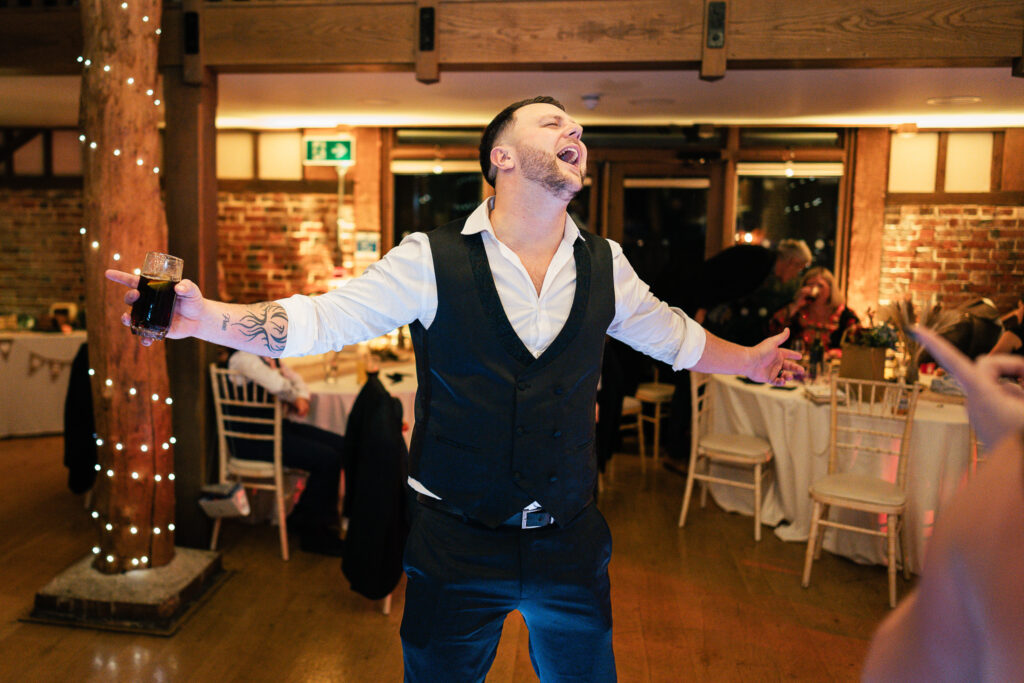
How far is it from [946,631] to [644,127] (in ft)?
21.3

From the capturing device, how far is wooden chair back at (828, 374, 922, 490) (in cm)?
362

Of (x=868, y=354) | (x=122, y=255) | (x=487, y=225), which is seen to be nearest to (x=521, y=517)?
(x=487, y=225)

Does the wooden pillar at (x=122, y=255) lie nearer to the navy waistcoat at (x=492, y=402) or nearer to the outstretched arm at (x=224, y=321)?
the outstretched arm at (x=224, y=321)

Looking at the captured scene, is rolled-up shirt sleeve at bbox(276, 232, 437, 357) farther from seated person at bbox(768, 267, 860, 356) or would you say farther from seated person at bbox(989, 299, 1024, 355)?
seated person at bbox(768, 267, 860, 356)

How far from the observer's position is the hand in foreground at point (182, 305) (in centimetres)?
139

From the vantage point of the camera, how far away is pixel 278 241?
23.3 ft

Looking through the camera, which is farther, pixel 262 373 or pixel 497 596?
pixel 262 373

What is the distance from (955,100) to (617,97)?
2.29 m

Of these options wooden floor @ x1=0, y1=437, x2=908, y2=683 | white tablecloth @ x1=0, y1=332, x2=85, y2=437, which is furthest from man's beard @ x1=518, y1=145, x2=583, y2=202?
white tablecloth @ x1=0, y1=332, x2=85, y2=437

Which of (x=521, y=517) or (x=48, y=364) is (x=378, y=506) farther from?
(x=48, y=364)

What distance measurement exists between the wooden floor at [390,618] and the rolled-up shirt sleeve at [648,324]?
149 centimetres

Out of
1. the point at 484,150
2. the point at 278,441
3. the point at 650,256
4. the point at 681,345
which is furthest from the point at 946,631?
the point at 650,256

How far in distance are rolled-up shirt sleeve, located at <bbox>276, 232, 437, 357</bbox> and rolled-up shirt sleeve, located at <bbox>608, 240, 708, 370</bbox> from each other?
43 cm

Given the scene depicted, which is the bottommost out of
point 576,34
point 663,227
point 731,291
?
point 731,291
